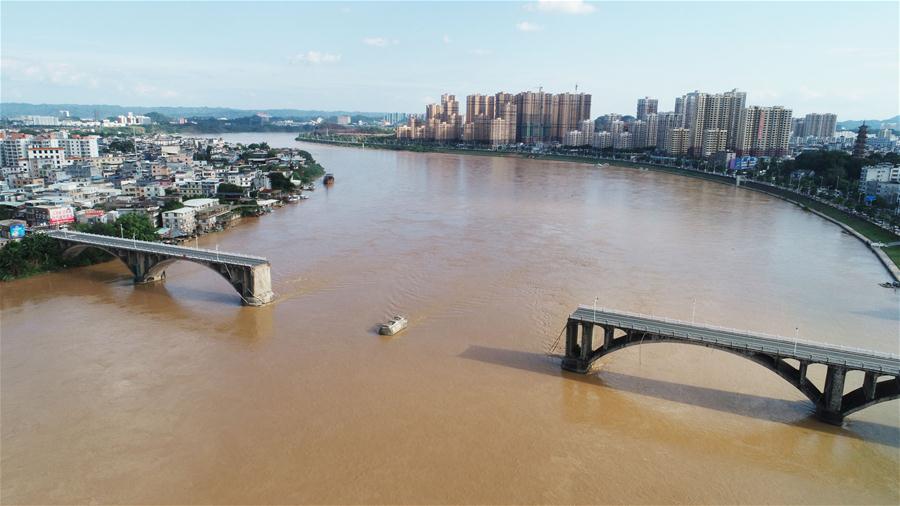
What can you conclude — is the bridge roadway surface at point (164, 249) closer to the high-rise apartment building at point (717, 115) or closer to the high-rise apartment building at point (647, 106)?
the high-rise apartment building at point (717, 115)

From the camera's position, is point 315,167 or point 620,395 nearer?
point 620,395

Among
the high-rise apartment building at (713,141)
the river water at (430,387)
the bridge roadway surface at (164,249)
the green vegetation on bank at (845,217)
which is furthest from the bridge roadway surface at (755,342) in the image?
the high-rise apartment building at (713,141)

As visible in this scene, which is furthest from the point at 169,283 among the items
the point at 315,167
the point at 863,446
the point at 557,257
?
the point at 315,167

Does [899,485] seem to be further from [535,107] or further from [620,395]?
[535,107]

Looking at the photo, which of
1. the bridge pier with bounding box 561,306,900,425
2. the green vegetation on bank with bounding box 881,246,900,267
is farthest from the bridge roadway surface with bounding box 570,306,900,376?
the green vegetation on bank with bounding box 881,246,900,267

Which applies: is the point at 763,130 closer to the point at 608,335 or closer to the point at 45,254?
the point at 608,335

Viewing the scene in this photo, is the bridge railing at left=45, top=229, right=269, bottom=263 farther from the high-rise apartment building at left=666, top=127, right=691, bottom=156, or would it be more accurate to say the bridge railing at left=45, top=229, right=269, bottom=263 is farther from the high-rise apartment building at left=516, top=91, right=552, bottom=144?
the high-rise apartment building at left=516, top=91, right=552, bottom=144
